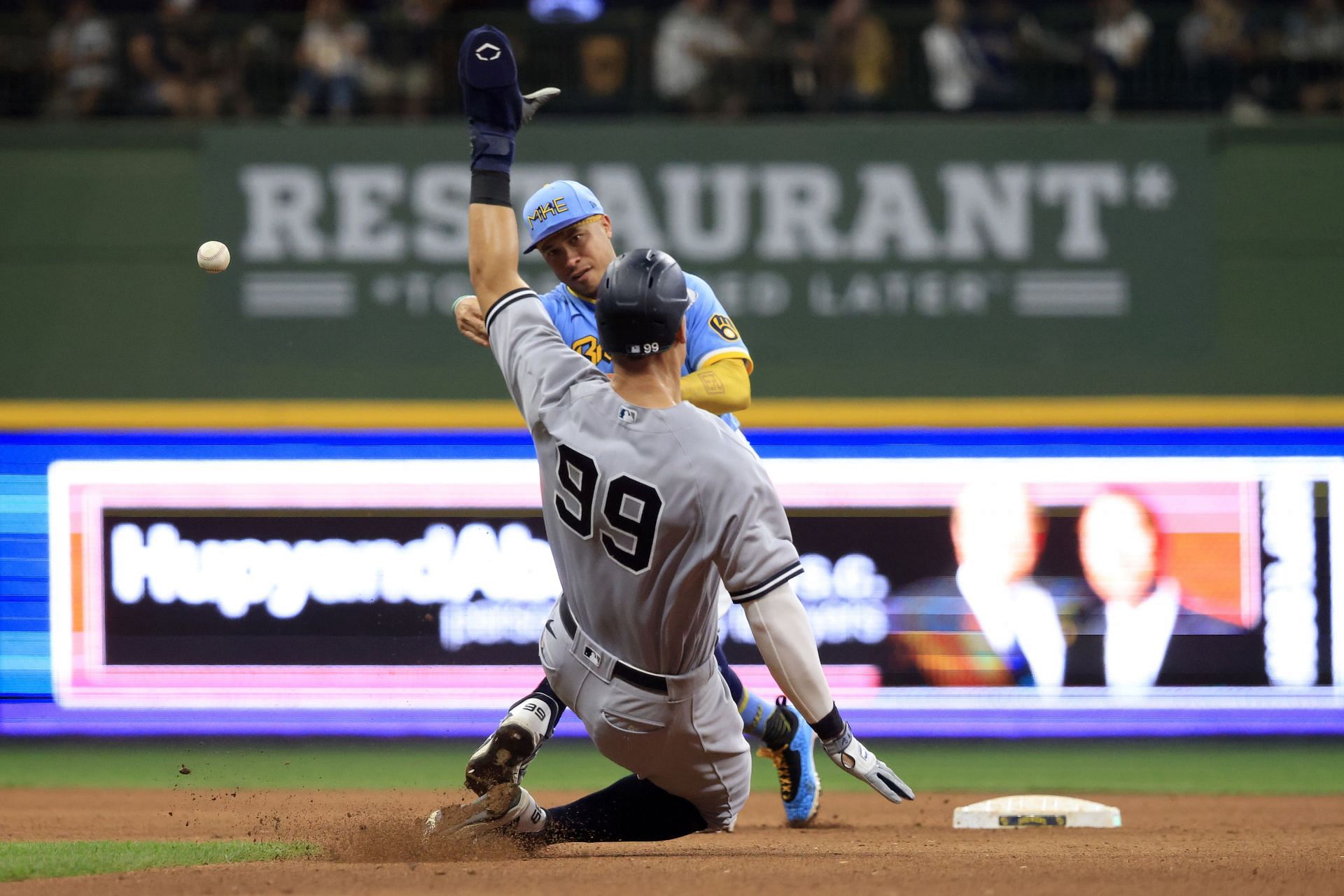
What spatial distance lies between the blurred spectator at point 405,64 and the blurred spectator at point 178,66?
1.12 metres

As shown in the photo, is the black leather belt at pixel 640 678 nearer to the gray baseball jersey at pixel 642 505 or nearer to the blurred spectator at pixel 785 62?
the gray baseball jersey at pixel 642 505

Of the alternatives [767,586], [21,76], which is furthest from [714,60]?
[767,586]

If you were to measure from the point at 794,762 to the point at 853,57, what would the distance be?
736cm

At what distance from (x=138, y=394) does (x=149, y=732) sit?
379 centimetres

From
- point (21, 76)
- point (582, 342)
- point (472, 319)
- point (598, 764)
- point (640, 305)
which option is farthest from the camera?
point (21, 76)

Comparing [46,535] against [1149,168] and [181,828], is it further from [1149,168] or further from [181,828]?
[1149,168]

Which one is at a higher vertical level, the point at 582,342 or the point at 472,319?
the point at 472,319

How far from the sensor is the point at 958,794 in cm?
768

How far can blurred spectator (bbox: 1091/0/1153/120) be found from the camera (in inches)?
470

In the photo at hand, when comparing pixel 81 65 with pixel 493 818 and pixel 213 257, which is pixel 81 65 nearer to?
pixel 213 257

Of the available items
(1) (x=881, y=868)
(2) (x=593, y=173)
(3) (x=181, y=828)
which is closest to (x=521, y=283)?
(1) (x=881, y=868)

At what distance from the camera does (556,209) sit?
198 inches

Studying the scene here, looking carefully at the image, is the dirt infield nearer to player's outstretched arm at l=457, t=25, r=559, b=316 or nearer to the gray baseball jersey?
the gray baseball jersey

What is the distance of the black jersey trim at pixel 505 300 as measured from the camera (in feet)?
13.9
